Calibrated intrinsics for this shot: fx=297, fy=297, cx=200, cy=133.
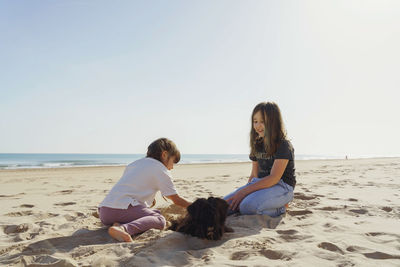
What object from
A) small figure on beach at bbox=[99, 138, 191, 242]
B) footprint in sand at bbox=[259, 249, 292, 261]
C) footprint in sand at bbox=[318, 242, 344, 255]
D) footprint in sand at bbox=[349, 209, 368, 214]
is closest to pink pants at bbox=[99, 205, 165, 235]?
small figure on beach at bbox=[99, 138, 191, 242]

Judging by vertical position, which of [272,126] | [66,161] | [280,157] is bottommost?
[66,161]

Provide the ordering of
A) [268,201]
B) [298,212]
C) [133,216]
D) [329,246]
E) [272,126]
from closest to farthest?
[329,246] < [133,216] < [268,201] < [272,126] < [298,212]

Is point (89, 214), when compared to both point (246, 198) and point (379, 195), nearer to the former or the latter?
point (246, 198)

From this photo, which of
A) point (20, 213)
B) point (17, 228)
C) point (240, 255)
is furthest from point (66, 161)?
point (240, 255)

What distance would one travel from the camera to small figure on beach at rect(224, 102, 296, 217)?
3.29 meters

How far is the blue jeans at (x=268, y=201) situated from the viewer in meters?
3.27

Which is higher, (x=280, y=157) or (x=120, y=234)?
(x=280, y=157)

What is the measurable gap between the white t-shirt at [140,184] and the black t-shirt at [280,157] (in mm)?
1285

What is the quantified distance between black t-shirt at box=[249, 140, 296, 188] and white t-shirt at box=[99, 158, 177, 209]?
128 cm

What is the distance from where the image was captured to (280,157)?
328 centimetres

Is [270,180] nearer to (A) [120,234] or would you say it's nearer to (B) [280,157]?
(B) [280,157]

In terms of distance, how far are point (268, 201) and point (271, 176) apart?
10.8 inches

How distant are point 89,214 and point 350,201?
3.52 meters

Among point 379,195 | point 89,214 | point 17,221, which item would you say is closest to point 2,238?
point 17,221
